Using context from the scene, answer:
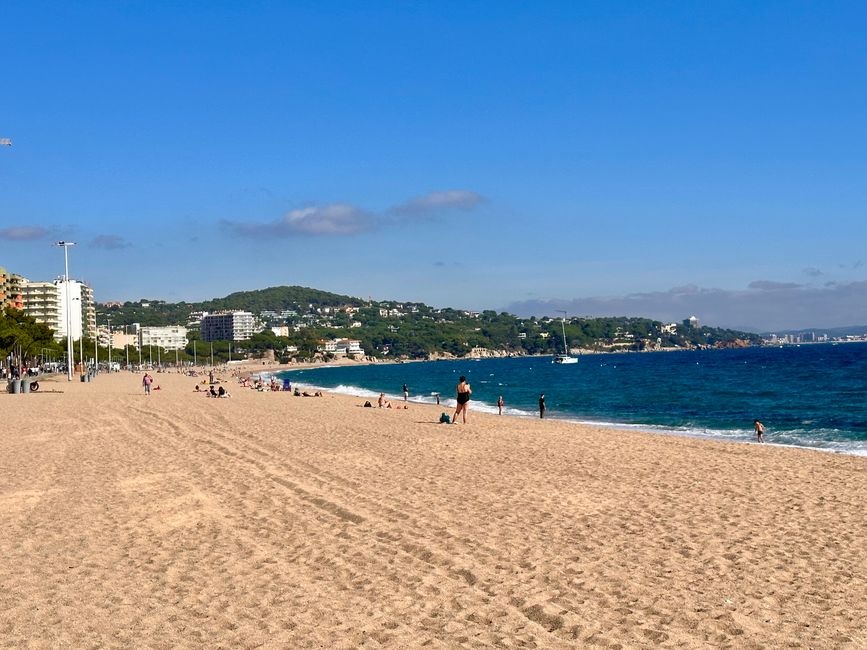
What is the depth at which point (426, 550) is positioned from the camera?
8.65 meters

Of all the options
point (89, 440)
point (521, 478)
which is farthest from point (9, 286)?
point (521, 478)

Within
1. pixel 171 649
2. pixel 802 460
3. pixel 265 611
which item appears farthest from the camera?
pixel 802 460

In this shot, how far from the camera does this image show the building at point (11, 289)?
447 feet

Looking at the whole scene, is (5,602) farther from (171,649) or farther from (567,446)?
(567,446)

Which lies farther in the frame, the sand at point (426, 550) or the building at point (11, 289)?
the building at point (11, 289)

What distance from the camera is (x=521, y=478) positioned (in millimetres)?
13781

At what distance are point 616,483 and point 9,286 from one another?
151452mm

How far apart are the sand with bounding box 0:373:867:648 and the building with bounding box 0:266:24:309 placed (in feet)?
443

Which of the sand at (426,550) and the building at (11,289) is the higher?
the building at (11,289)

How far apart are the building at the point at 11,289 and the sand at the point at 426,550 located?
134962 mm

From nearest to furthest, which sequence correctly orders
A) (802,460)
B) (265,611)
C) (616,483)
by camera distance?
(265,611) → (616,483) → (802,460)

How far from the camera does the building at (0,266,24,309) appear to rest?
13612cm

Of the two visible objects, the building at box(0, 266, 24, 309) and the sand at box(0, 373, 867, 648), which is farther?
the building at box(0, 266, 24, 309)

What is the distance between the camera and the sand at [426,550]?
20.9 ft
